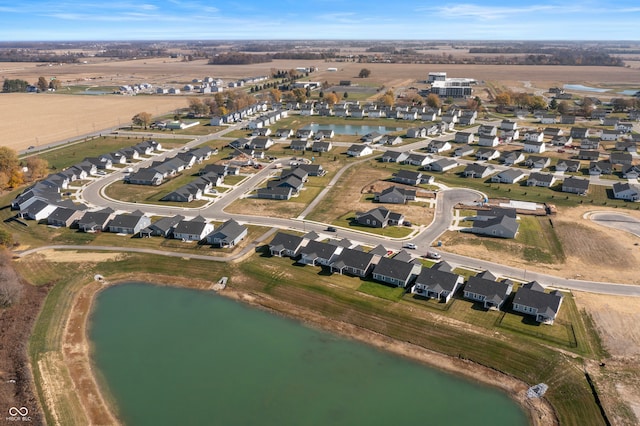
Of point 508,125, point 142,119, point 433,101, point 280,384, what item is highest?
point 433,101

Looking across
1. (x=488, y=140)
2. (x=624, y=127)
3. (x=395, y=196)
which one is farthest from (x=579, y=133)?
(x=395, y=196)

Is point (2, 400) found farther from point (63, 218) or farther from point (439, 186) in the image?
point (439, 186)

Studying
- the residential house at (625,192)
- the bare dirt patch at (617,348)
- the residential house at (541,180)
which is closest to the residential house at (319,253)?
the bare dirt patch at (617,348)

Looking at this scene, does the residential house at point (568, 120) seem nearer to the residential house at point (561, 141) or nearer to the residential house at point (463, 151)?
the residential house at point (561, 141)

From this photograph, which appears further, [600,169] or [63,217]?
[600,169]

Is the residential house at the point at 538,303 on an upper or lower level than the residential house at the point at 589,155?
lower

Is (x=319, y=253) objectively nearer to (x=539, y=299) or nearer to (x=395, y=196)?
(x=395, y=196)

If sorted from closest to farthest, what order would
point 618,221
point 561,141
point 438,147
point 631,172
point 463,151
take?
point 618,221 → point 631,172 → point 463,151 → point 438,147 → point 561,141
